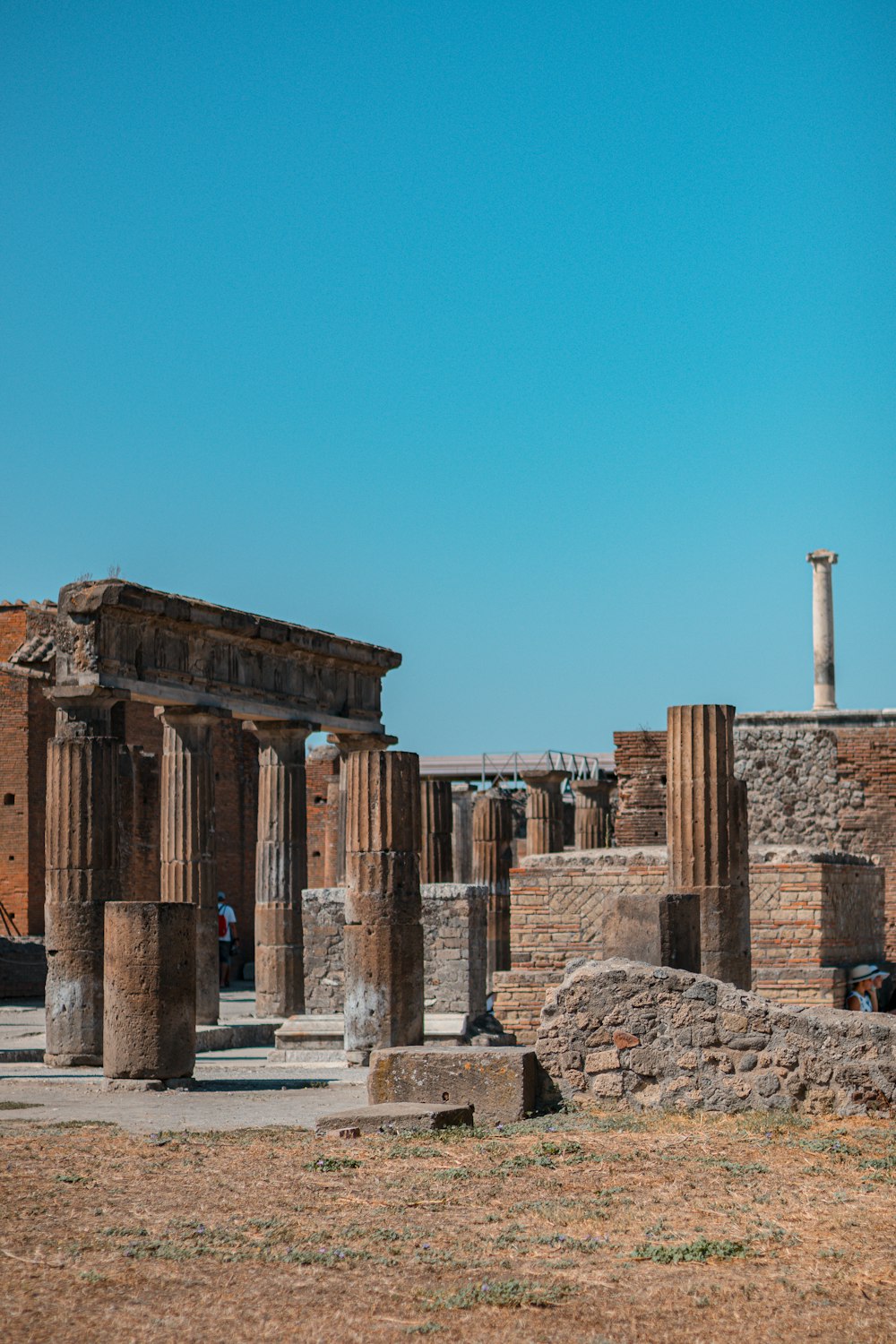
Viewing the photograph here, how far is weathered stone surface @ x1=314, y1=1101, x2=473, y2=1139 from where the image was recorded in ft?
30.6

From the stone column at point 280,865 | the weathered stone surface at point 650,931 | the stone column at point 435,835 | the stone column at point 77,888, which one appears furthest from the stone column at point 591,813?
the weathered stone surface at point 650,931

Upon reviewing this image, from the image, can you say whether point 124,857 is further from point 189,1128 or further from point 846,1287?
point 846,1287

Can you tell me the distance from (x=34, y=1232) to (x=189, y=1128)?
298cm

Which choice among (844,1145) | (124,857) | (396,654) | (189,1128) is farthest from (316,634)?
(844,1145)

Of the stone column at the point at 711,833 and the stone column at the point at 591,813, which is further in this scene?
the stone column at the point at 591,813

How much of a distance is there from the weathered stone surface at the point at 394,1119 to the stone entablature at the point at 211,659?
6.84 meters

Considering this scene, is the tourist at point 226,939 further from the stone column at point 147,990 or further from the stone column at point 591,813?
the stone column at point 147,990

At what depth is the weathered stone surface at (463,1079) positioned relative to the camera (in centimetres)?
970

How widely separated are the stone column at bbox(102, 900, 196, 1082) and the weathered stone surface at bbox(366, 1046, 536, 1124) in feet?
7.76

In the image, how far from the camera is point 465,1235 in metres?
6.79

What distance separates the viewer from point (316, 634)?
19812 millimetres

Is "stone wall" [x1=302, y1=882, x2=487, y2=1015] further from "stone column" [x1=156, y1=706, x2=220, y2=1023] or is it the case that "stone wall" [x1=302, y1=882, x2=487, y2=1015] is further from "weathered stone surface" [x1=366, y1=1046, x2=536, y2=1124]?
"weathered stone surface" [x1=366, y1=1046, x2=536, y2=1124]

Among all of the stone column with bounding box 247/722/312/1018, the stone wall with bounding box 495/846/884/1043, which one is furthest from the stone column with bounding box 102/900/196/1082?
the stone column with bounding box 247/722/312/1018

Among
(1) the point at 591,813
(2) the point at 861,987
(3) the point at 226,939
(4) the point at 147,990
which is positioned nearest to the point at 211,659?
(4) the point at 147,990
